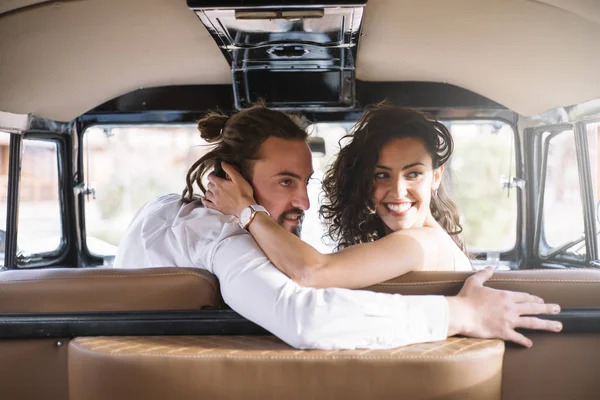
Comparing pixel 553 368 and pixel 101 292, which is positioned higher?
pixel 101 292

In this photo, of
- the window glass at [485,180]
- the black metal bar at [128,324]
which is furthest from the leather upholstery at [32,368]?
the window glass at [485,180]

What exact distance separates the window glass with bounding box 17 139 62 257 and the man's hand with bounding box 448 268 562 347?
2.95 metres

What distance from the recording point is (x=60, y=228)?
4246mm

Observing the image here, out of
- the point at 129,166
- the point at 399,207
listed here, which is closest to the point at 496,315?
the point at 399,207

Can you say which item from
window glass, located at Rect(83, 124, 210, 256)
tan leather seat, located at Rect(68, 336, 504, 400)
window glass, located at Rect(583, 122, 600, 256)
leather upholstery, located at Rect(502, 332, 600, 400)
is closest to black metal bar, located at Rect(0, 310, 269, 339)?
tan leather seat, located at Rect(68, 336, 504, 400)

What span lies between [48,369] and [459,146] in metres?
3.00

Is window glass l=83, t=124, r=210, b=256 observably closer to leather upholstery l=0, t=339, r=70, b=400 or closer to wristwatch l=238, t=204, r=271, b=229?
wristwatch l=238, t=204, r=271, b=229

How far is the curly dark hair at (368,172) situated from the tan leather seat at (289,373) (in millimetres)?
1168

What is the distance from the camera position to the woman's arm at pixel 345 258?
6.24 ft

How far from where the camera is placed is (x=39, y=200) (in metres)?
3.99

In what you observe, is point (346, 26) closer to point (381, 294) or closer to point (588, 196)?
point (381, 294)

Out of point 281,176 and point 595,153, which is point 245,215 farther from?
point 595,153

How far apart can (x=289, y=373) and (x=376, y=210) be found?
3.91 feet

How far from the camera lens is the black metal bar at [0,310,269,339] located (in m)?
1.85
